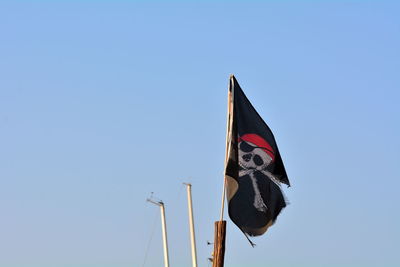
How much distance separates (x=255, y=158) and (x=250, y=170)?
0.33 meters

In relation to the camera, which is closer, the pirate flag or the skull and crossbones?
the pirate flag

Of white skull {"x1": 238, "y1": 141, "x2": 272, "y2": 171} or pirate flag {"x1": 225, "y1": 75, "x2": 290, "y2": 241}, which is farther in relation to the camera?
white skull {"x1": 238, "y1": 141, "x2": 272, "y2": 171}

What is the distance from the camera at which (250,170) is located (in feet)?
82.5

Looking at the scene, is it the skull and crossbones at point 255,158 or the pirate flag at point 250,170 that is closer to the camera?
the pirate flag at point 250,170

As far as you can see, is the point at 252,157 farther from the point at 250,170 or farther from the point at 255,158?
the point at 250,170

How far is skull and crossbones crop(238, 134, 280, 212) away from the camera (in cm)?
2501

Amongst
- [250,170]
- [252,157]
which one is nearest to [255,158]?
[252,157]

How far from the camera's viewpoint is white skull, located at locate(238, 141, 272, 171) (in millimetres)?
25016

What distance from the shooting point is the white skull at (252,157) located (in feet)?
82.1

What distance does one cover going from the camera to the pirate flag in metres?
24.6

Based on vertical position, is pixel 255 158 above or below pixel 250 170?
above

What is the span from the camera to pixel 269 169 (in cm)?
2556

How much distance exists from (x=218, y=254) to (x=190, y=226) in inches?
1953

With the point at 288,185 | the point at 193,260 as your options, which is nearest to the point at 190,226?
the point at 193,260
